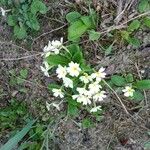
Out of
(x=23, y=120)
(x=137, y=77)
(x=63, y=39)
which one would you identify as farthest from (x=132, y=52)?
(x=23, y=120)

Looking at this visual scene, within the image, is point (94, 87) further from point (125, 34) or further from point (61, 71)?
point (125, 34)

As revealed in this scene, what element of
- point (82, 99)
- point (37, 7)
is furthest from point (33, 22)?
point (82, 99)

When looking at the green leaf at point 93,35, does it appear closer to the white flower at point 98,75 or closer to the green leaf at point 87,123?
the white flower at point 98,75

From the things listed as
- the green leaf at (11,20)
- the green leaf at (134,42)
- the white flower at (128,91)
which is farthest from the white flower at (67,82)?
the green leaf at (11,20)

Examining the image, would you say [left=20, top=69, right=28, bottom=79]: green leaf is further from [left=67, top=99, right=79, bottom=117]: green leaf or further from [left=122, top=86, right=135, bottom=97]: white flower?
[left=122, top=86, right=135, bottom=97]: white flower

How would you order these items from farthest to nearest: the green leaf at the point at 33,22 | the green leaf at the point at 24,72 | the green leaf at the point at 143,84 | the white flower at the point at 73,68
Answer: the green leaf at the point at 24,72, the green leaf at the point at 33,22, the green leaf at the point at 143,84, the white flower at the point at 73,68

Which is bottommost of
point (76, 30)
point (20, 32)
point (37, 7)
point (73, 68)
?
point (73, 68)

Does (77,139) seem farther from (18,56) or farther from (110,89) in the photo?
(18,56)
